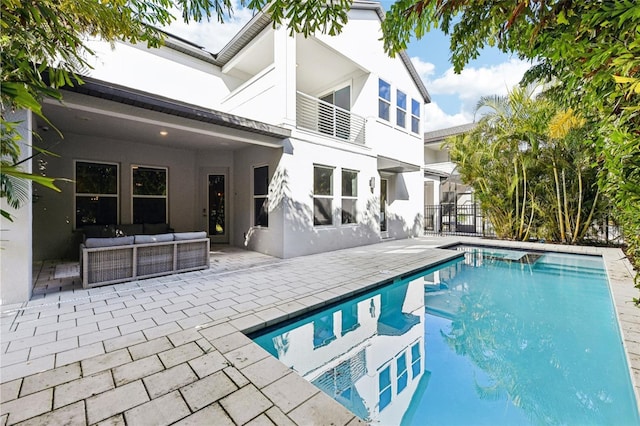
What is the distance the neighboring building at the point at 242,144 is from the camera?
25.5 feet

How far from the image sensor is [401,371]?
3645 millimetres

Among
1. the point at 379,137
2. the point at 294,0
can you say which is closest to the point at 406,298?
the point at 294,0

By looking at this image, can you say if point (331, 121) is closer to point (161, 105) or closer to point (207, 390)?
point (161, 105)

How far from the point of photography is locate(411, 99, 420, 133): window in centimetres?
1375

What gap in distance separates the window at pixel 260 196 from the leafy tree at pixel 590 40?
6247 millimetres

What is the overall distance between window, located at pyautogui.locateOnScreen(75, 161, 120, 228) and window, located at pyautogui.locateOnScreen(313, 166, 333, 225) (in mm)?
6369

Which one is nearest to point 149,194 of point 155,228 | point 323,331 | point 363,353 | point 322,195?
point 155,228

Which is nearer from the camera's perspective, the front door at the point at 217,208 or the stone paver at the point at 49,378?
the stone paver at the point at 49,378

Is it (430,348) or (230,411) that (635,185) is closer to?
(430,348)

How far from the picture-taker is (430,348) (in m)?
4.18

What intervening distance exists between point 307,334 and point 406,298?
8.75ft

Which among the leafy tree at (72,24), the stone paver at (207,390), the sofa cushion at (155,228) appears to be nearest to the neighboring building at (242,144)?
the sofa cushion at (155,228)

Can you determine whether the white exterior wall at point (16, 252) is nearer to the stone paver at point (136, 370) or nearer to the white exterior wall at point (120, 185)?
the stone paver at point (136, 370)

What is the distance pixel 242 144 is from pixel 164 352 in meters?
7.24
